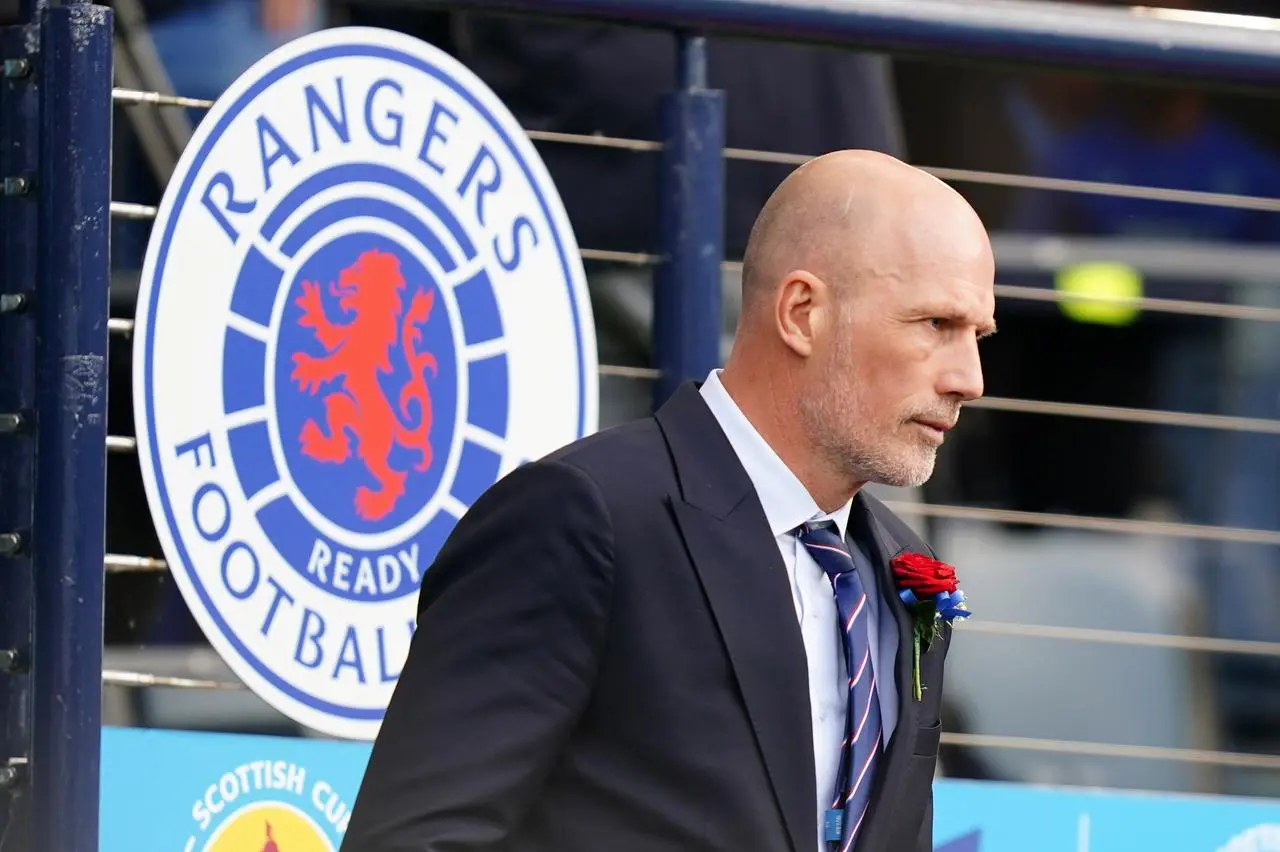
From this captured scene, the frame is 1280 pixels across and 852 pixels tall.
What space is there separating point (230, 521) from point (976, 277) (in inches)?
42.3

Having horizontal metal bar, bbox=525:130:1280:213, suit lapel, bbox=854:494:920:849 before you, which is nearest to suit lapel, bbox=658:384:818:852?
suit lapel, bbox=854:494:920:849

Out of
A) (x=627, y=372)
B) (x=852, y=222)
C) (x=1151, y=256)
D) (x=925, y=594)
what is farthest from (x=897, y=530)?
(x=1151, y=256)

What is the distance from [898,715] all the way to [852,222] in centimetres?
57

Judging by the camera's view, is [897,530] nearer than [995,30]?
Yes

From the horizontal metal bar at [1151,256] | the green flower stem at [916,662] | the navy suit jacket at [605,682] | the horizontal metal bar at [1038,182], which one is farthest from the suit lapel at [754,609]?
the horizontal metal bar at [1151,256]

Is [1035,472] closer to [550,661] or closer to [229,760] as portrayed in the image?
[229,760]

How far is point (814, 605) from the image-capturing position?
8.69ft

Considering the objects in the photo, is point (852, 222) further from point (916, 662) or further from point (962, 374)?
point (916, 662)

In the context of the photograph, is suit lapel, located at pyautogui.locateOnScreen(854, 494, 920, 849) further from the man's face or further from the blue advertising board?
the blue advertising board

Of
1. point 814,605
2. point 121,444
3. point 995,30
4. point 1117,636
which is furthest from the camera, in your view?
point 1117,636

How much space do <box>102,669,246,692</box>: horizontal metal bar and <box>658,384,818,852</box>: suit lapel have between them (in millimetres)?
827

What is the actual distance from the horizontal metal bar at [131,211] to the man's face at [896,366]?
0.95 meters

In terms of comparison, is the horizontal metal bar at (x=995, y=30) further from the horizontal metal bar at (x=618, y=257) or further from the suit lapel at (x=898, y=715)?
the suit lapel at (x=898, y=715)

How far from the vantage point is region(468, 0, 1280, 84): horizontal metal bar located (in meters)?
3.40
